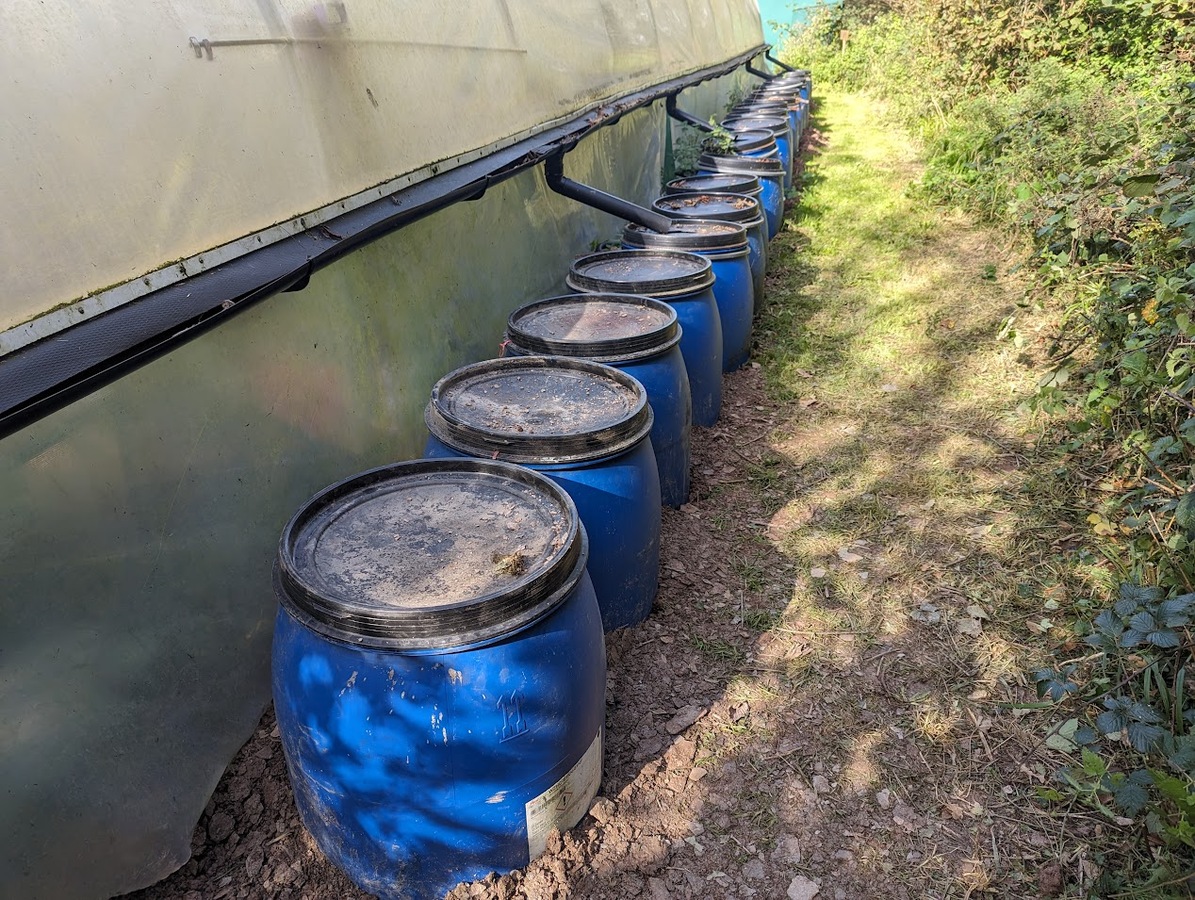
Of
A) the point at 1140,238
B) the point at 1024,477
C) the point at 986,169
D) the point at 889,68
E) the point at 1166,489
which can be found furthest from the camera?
the point at 889,68

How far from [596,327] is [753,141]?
5.32 meters

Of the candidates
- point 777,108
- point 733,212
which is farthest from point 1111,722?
point 777,108

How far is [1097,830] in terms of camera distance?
85.7 inches

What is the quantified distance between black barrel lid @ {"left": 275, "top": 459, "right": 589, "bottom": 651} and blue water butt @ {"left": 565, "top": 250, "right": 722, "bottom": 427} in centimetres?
169

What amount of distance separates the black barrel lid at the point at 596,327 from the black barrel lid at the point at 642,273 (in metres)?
0.13

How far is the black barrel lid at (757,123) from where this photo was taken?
8922mm

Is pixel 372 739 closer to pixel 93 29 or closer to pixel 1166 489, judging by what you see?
pixel 93 29

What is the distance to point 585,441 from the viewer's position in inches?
95.0

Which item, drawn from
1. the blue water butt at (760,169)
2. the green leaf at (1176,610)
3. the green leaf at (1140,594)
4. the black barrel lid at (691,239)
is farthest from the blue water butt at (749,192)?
the green leaf at (1176,610)

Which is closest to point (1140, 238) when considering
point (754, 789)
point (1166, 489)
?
point (1166, 489)

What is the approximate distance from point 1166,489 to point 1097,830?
1299 mm

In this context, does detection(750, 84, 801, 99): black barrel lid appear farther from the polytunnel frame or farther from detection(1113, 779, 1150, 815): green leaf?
detection(1113, 779, 1150, 815): green leaf

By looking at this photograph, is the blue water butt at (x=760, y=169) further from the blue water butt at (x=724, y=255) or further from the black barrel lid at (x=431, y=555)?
the black barrel lid at (x=431, y=555)

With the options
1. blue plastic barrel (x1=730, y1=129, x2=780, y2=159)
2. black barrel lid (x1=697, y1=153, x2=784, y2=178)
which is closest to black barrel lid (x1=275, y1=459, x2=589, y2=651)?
black barrel lid (x1=697, y1=153, x2=784, y2=178)
